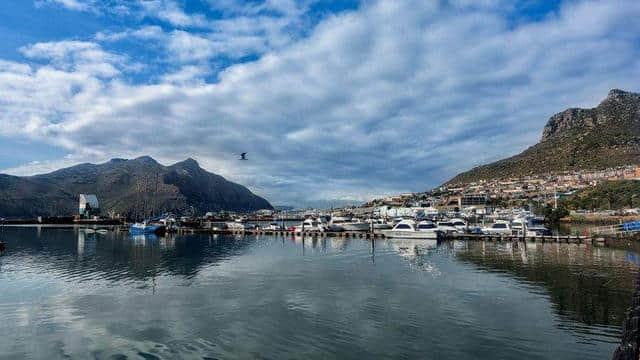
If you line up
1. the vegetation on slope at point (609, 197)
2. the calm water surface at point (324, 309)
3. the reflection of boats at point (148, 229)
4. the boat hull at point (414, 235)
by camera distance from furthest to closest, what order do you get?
1. the vegetation on slope at point (609, 197)
2. the reflection of boats at point (148, 229)
3. the boat hull at point (414, 235)
4. the calm water surface at point (324, 309)

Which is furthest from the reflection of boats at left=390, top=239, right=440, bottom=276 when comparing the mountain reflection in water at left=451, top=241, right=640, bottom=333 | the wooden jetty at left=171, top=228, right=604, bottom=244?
the wooden jetty at left=171, top=228, right=604, bottom=244

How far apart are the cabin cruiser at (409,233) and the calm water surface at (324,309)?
2758 cm

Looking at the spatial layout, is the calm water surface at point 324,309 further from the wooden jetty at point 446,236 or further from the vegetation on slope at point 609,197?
the vegetation on slope at point 609,197

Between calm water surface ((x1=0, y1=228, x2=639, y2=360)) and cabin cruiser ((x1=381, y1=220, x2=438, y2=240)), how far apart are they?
→ 27.6 metres

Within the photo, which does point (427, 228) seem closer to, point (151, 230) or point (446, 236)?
point (446, 236)

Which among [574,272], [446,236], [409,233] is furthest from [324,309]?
[446,236]

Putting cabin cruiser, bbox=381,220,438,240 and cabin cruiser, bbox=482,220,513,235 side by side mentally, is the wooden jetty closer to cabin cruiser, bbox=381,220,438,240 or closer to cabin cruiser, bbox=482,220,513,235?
cabin cruiser, bbox=381,220,438,240

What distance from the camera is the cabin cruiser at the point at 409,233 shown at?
7438cm

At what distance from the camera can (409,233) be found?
251 ft

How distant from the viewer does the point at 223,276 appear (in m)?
38.7

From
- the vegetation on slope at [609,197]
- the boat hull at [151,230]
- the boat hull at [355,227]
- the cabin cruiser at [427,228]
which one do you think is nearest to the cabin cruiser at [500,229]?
the cabin cruiser at [427,228]

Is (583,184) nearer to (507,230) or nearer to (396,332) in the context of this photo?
(507,230)

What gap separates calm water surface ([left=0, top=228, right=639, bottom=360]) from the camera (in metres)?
18.7

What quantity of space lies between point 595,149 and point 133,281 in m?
196
